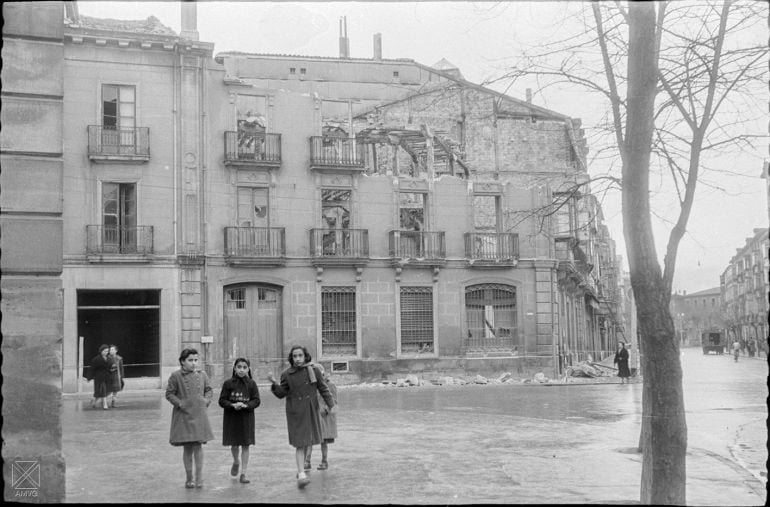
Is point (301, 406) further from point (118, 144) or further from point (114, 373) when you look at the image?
point (118, 144)

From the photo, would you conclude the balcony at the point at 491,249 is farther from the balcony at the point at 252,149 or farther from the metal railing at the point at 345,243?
the balcony at the point at 252,149

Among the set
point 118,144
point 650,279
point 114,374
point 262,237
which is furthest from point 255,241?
point 650,279

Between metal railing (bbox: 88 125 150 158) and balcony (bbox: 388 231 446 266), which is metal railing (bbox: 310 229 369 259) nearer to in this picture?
balcony (bbox: 388 231 446 266)

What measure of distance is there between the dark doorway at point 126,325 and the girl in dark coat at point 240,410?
19.8 m

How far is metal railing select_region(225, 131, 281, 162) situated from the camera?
3056cm

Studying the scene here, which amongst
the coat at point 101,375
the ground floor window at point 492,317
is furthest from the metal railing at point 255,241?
the coat at point 101,375

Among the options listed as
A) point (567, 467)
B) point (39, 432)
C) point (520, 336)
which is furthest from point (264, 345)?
point (39, 432)

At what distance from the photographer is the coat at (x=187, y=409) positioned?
9508 millimetres

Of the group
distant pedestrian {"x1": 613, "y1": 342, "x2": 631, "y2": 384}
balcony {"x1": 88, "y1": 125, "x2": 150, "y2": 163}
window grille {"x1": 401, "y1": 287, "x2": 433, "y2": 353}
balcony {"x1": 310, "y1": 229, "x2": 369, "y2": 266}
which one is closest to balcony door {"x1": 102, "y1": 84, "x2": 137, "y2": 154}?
balcony {"x1": 88, "y1": 125, "x2": 150, "y2": 163}

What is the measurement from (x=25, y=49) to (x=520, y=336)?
27815 millimetres

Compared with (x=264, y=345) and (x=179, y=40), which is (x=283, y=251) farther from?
(x=179, y=40)

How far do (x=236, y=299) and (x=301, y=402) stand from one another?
69.8 feet

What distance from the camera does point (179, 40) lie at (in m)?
29.9

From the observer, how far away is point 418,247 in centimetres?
3312
